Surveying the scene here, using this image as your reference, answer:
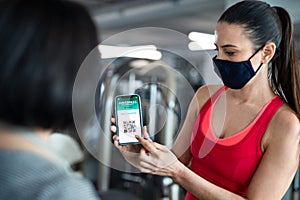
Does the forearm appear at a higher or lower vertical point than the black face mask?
lower

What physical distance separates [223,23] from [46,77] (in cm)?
86

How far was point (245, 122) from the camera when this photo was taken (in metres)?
1.38

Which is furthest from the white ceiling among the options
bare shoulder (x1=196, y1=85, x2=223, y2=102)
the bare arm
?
the bare arm

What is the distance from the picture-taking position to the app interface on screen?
1.37 meters

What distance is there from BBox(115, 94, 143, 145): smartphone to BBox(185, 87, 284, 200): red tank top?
190mm

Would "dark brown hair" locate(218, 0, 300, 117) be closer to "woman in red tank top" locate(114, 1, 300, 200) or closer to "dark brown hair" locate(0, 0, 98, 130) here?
"woman in red tank top" locate(114, 1, 300, 200)

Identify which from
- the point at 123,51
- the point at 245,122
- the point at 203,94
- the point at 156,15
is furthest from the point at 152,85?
the point at 245,122

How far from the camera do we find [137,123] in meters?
1.38

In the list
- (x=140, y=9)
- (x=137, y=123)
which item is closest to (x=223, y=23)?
(x=137, y=123)

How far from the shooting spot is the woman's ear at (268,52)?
1.35 m

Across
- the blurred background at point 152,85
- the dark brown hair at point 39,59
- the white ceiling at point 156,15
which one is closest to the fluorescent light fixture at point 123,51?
the blurred background at point 152,85

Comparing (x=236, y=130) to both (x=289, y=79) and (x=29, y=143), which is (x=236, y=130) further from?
(x=29, y=143)

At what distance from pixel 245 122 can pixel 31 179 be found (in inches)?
36.7

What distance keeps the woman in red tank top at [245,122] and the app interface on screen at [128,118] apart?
0.16 feet
